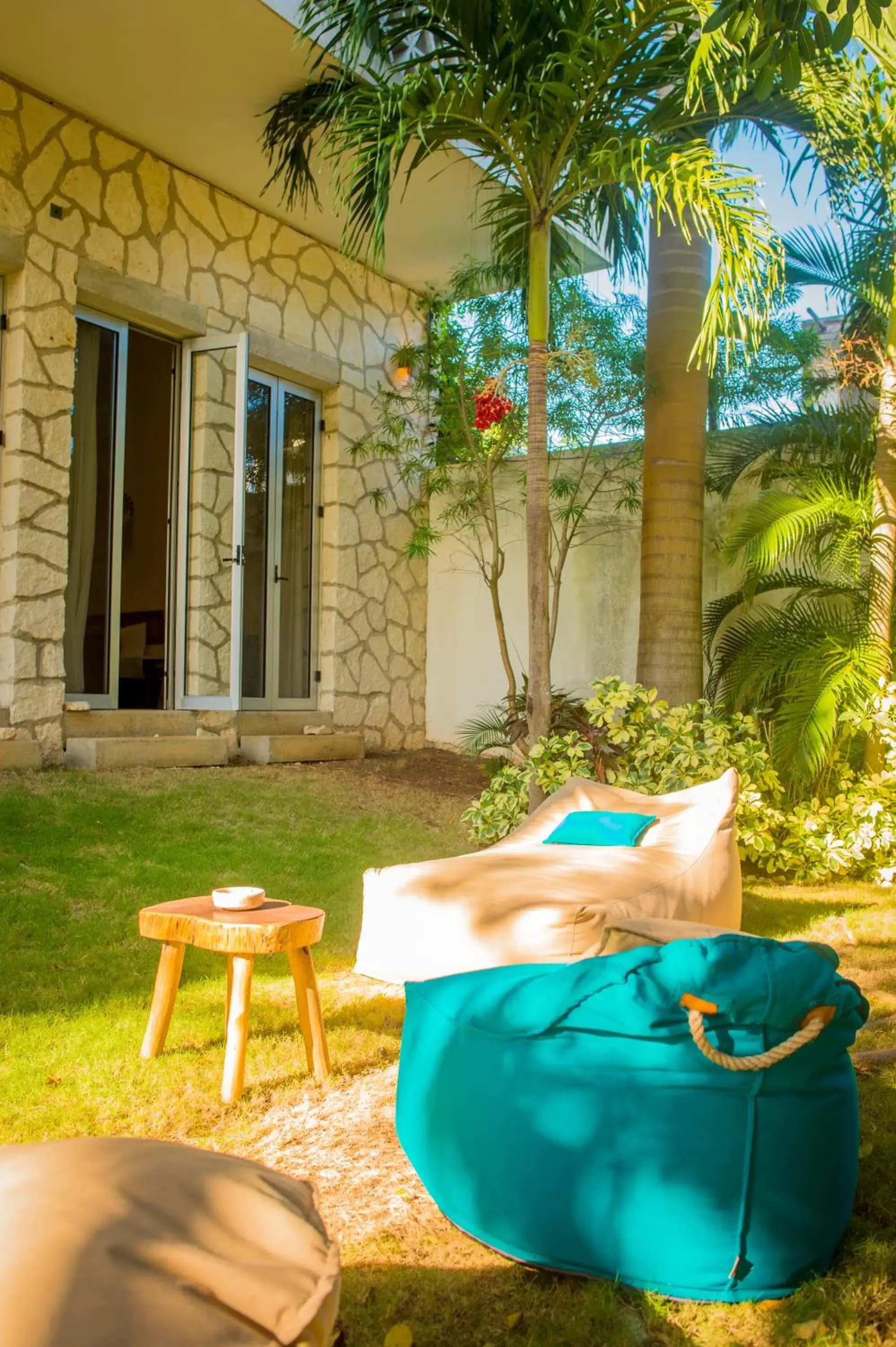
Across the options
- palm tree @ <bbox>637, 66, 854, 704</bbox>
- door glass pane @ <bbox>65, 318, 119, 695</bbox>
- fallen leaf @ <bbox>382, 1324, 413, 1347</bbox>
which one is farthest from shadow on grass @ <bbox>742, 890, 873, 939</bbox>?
door glass pane @ <bbox>65, 318, 119, 695</bbox>

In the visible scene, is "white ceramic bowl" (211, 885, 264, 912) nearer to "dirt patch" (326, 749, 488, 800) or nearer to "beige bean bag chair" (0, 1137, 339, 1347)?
"beige bean bag chair" (0, 1137, 339, 1347)

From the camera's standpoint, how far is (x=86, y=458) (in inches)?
286

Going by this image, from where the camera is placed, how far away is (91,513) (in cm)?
732

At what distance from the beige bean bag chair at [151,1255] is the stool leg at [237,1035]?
149cm

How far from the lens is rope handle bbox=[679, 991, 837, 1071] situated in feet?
6.21

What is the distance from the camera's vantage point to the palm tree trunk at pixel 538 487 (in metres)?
5.48

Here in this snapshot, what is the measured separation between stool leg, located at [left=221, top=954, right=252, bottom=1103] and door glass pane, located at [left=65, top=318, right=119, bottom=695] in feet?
15.7

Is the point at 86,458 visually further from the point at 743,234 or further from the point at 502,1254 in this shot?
the point at 502,1254

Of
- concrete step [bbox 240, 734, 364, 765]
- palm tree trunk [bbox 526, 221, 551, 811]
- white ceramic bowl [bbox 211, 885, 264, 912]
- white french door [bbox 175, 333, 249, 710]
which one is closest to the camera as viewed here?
white ceramic bowl [bbox 211, 885, 264, 912]

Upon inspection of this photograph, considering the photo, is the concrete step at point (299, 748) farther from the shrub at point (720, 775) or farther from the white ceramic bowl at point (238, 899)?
the white ceramic bowl at point (238, 899)

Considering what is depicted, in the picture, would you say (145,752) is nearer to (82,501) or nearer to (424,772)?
(82,501)

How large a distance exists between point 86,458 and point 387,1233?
242 inches

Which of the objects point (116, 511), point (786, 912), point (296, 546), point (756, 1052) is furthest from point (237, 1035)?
point (296, 546)

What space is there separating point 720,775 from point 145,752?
351 cm
